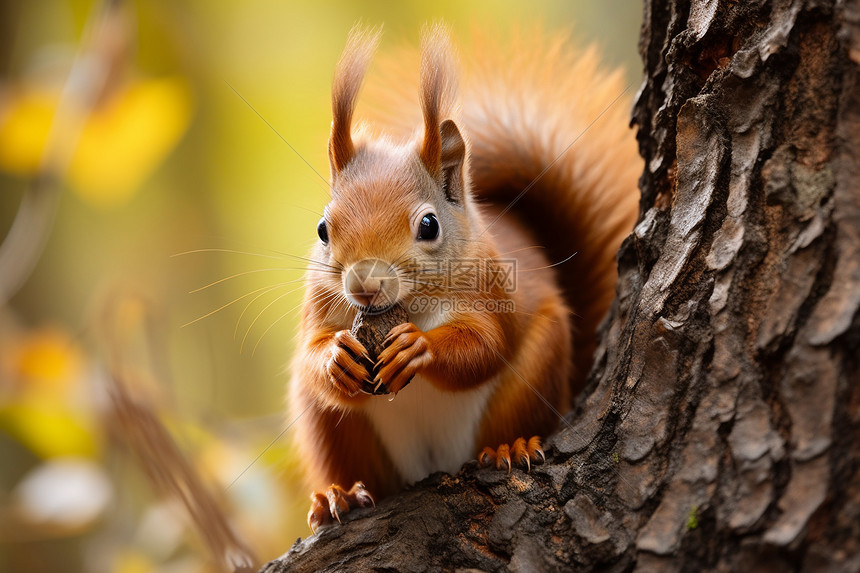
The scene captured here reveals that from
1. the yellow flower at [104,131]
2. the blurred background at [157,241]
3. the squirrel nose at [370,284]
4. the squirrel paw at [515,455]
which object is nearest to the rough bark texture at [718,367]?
the squirrel paw at [515,455]

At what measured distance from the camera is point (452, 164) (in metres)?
1.50

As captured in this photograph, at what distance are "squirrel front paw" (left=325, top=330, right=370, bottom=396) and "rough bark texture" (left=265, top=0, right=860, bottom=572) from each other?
0.81 feet

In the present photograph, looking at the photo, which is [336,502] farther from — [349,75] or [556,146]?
[556,146]

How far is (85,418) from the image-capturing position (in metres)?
2.18

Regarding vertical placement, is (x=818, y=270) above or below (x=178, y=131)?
below

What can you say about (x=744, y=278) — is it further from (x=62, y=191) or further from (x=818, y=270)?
(x=62, y=191)

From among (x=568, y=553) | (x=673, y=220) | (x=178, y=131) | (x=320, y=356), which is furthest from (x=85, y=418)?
(x=673, y=220)

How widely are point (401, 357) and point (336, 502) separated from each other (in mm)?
366

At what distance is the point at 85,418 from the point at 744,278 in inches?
79.6

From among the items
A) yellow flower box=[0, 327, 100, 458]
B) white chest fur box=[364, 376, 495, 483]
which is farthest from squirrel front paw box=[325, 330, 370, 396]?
yellow flower box=[0, 327, 100, 458]

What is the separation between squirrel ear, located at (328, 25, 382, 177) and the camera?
135 cm

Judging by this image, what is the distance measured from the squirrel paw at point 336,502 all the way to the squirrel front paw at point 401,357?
1.00 ft

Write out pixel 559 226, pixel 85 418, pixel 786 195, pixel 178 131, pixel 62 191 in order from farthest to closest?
pixel 62 191
pixel 178 131
pixel 85 418
pixel 559 226
pixel 786 195

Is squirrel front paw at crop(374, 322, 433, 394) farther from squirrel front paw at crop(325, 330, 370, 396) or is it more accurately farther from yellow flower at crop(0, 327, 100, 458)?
yellow flower at crop(0, 327, 100, 458)
